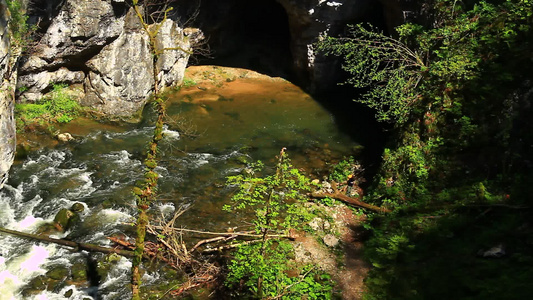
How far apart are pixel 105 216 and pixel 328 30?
10588 millimetres

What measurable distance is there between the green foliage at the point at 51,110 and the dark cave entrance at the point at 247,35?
17.6ft

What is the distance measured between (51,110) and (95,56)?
7.37 ft

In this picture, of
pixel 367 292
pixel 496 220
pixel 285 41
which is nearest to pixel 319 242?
pixel 367 292

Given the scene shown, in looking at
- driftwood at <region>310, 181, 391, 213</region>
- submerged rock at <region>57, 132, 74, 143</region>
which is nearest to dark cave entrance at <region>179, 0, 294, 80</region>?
submerged rock at <region>57, 132, 74, 143</region>

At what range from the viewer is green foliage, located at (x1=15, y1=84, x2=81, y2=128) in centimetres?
1339

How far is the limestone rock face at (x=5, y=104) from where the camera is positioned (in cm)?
968

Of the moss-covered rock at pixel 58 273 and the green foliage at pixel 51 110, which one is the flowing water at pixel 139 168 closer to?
the moss-covered rock at pixel 58 273

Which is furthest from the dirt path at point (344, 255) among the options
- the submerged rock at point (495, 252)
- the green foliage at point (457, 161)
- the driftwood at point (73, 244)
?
the driftwood at point (73, 244)

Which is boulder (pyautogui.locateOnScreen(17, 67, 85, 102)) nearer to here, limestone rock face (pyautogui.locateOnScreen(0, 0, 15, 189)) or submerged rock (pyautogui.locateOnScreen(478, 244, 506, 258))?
limestone rock face (pyautogui.locateOnScreen(0, 0, 15, 189))

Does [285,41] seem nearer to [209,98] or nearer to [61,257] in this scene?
[209,98]

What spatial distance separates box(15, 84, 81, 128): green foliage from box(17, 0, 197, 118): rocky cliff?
26 centimetres

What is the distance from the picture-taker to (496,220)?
8.01 m

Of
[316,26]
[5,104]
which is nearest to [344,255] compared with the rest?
[5,104]

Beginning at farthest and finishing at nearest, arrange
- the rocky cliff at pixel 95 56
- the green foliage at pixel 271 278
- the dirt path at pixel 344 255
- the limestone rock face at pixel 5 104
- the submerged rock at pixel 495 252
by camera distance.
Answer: the rocky cliff at pixel 95 56
the limestone rock face at pixel 5 104
the dirt path at pixel 344 255
the submerged rock at pixel 495 252
the green foliage at pixel 271 278
